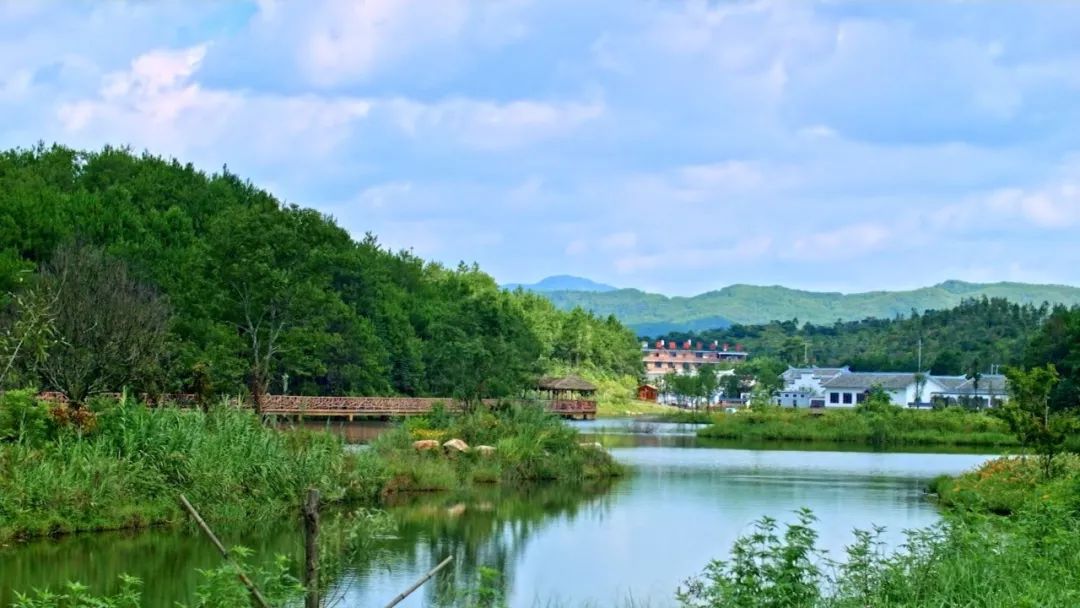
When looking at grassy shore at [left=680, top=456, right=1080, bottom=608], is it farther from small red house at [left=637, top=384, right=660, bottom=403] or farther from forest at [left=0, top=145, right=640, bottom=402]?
small red house at [left=637, top=384, right=660, bottom=403]

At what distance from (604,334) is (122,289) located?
72898mm

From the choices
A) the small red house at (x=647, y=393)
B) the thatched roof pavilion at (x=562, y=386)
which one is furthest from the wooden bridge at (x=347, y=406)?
the small red house at (x=647, y=393)

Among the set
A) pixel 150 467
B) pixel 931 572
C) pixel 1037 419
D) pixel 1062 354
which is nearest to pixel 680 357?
pixel 1062 354

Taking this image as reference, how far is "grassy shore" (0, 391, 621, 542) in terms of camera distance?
1827 cm

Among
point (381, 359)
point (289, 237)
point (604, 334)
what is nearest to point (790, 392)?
point (604, 334)

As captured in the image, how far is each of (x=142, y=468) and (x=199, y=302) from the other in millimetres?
23254

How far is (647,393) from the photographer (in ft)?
360

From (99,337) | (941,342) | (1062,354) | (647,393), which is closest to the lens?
(99,337)

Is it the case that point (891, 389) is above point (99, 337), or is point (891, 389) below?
above

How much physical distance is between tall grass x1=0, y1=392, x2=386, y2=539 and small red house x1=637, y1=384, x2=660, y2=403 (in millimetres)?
85677

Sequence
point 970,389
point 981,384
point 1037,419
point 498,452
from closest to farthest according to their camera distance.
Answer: point 1037,419 < point 498,452 < point 981,384 < point 970,389

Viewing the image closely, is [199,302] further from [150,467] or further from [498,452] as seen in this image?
[150,467]

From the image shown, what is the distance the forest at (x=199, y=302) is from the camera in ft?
91.2

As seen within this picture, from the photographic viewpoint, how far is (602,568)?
58.2 feet
